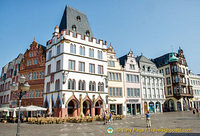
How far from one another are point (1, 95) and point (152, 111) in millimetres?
47098

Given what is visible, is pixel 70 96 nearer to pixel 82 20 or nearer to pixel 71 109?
pixel 71 109

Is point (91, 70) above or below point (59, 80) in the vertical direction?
above

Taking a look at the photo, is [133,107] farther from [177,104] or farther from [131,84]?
[177,104]

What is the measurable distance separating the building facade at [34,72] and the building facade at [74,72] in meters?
1.97

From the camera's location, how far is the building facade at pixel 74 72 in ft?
106

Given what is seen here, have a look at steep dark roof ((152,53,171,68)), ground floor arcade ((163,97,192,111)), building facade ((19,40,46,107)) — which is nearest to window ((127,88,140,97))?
ground floor arcade ((163,97,192,111))

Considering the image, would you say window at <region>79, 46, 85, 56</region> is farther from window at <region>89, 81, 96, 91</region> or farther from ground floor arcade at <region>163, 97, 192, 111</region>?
ground floor arcade at <region>163, 97, 192, 111</region>

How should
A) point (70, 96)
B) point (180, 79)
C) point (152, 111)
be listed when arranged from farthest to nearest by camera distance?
point (180, 79) < point (152, 111) < point (70, 96)

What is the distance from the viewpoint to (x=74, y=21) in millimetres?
39094

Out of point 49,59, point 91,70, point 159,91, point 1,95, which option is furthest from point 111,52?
point 1,95

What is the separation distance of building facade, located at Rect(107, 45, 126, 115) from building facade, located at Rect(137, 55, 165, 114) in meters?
8.05

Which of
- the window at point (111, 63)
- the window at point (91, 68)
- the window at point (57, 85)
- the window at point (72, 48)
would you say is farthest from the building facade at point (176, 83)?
the window at point (57, 85)

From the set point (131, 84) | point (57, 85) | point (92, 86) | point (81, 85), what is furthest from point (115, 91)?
point (57, 85)

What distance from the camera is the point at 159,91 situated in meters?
52.5
